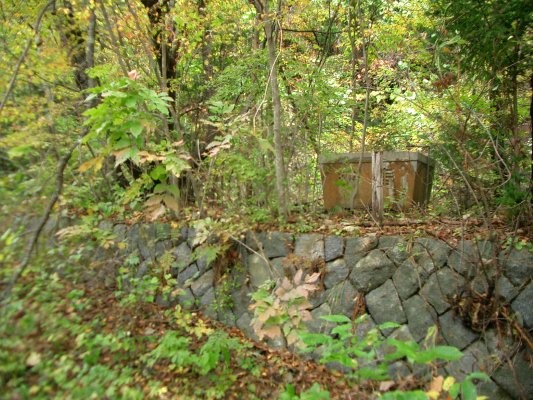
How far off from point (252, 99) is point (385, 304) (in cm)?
348

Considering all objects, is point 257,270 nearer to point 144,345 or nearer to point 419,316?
point 144,345

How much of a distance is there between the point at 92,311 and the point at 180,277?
5.05 feet

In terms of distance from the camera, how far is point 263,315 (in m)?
2.30

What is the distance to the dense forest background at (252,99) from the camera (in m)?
3.01

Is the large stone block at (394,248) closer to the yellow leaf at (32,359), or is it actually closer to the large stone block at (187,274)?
the large stone block at (187,274)

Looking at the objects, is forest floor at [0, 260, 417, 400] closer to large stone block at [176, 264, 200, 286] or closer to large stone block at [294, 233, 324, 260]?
large stone block at [176, 264, 200, 286]

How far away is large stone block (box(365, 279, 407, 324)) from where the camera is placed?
3865 millimetres

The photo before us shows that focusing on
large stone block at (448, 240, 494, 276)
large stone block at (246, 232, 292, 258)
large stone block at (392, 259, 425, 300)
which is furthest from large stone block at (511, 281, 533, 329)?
large stone block at (246, 232, 292, 258)

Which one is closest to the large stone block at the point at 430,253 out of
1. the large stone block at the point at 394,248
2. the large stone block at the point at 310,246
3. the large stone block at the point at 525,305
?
the large stone block at the point at 394,248

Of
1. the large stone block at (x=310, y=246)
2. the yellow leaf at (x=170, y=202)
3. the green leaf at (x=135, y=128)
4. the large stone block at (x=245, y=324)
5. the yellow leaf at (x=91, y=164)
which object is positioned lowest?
the large stone block at (x=245, y=324)

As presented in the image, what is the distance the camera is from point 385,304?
12.9 feet

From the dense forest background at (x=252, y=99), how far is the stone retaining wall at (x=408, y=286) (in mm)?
546

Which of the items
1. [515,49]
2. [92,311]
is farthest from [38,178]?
[515,49]

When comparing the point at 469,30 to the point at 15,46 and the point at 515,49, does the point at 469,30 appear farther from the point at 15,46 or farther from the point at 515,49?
the point at 15,46
